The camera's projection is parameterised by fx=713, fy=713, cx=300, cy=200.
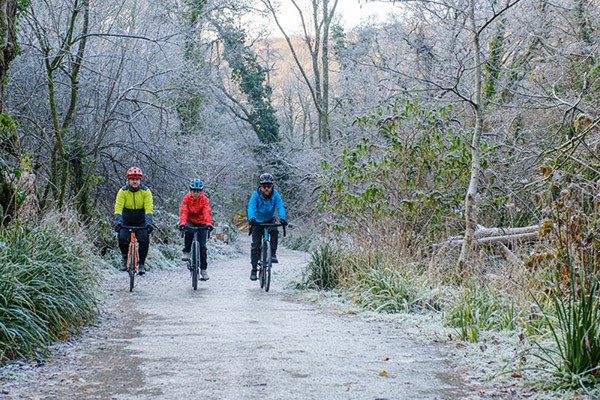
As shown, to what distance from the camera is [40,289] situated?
23.0 feet

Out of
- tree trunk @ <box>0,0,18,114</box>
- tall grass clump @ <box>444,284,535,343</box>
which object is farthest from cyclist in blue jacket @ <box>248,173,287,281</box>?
tree trunk @ <box>0,0,18,114</box>

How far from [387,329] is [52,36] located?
1049cm

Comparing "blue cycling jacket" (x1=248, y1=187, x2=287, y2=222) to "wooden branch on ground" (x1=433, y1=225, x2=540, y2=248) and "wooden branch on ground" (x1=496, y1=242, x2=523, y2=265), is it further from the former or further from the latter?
"wooden branch on ground" (x1=496, y1=242, x2=523, y2=265)

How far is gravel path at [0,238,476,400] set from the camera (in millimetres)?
5035

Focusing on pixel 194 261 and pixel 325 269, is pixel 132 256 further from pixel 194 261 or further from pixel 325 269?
pixel 325 269

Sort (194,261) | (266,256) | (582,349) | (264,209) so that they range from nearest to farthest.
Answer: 1. (582,349)
2. (266,256)
3. (264,209)
4. (194,261)

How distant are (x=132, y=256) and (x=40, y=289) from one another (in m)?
4.90

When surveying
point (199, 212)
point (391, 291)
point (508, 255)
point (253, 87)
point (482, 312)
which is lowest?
point (391, 291)

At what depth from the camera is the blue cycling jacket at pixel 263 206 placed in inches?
489

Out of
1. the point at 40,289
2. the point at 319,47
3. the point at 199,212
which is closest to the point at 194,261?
the point at 199,212

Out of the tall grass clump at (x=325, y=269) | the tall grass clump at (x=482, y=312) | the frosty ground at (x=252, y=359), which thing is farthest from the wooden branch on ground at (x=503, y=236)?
the frosty ground at (x=252, y=359)

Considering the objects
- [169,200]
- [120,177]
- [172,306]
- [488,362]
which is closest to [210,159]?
[169,200]

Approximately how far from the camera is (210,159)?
29.3 m

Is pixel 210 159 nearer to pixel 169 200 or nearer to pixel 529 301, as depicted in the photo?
pixel 169 200
